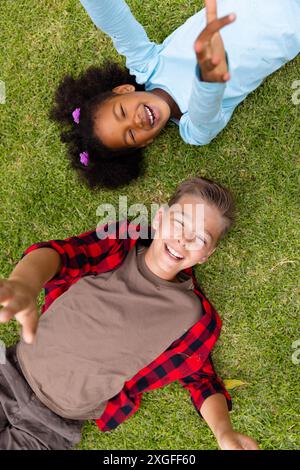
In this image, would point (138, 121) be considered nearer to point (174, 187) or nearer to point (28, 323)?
point (174, 187)

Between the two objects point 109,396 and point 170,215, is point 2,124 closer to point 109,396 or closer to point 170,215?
point 170,215

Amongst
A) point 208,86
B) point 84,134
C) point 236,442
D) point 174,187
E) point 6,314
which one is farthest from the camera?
point 174,187

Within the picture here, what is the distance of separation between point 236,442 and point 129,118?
48.3 inches

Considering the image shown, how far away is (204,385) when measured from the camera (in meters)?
1.98

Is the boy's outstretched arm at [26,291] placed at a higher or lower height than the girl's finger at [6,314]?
lower

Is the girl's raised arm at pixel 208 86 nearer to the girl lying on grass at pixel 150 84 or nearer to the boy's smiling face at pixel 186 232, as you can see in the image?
the girl lying on grass at pixel 150 84

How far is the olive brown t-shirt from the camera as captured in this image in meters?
1.94

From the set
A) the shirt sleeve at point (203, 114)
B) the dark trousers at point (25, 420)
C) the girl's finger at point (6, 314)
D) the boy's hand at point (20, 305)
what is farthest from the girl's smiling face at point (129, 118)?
the dark trousers at point (25, 420)

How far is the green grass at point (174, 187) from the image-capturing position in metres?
2.14

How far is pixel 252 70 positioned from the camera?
1984mm

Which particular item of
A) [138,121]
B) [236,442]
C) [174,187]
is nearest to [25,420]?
[236,442]

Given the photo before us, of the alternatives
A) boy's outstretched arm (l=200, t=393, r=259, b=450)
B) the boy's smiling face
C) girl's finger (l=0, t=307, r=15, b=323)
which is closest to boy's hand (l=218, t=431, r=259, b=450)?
boy's outstretched arm (l=200, t=393, r=259, b=450)

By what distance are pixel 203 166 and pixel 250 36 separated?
562 millimetres

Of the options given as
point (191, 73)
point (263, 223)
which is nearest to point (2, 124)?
point (191, 73)
